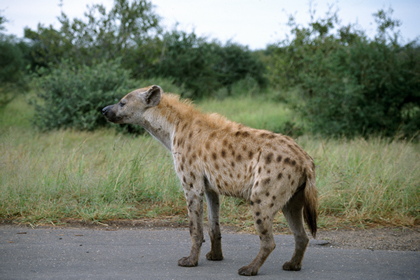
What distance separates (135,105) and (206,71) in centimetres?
1541

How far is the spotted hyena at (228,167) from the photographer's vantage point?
3920mm

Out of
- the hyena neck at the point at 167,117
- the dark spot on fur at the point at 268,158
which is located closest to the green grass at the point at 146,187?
the hyena neck at the point at 167,117

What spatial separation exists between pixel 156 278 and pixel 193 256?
490 mm

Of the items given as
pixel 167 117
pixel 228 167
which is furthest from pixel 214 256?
pixel 167 117

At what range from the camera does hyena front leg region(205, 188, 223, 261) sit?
4.42 meters

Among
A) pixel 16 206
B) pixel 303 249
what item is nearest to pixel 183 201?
pixel 16 206

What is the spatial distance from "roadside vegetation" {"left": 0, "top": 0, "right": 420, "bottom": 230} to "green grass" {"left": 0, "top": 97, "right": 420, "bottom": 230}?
18 millimetres

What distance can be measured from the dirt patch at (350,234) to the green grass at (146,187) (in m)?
0.14

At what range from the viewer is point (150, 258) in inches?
172

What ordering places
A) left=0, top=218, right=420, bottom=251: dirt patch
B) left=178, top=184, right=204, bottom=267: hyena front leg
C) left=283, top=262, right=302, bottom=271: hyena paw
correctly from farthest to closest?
left=0, top=218, right=420, bottom=251: dirt patch, left=178, top=184, right=204, bottom=267: hyena front leg, left=283, top=262, right=302, bottom=271: hyena paw

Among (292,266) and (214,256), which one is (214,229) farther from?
(292,266)

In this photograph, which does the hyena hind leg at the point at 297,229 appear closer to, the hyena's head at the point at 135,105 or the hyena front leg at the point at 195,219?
the hyena front leg at the point at 195,219

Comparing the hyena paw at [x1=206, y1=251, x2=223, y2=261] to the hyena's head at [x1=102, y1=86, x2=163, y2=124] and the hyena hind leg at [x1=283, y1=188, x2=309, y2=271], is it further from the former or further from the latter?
the hyena's head at [x1=102, y1=86, x2=163, y2=124]

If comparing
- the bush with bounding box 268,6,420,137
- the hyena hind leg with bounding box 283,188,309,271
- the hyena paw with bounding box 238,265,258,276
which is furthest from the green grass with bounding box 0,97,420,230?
the bush with bounding box 268,6,420,137
